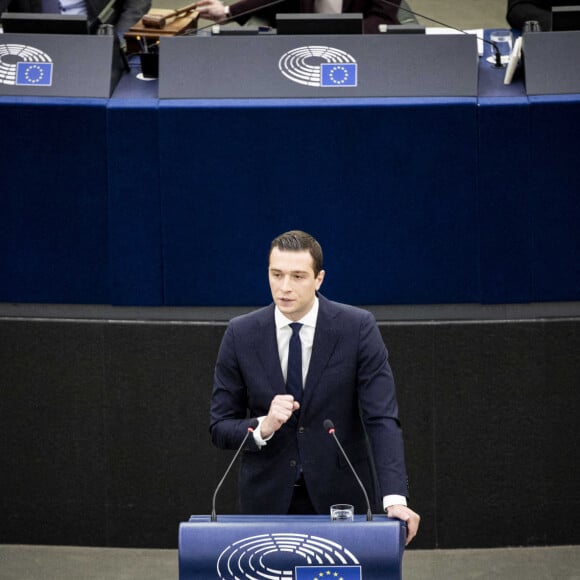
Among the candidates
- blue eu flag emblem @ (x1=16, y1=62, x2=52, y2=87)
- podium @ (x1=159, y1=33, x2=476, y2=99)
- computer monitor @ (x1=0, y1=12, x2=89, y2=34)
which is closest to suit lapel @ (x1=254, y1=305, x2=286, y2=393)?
podium @ (x1=159, y1=33, x2=476, y2=99)

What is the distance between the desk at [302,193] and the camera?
4.46 m

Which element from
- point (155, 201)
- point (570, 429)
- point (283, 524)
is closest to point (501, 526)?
point (570, 429)

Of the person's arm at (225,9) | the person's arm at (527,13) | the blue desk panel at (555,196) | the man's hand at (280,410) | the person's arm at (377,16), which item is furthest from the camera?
the person's arm at (527,13)

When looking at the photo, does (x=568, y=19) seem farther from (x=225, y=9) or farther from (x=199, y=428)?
(x=199, y=428)

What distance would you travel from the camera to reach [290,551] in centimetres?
287

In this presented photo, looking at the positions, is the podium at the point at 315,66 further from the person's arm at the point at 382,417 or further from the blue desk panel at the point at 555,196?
the person's arm at the point at 382,417

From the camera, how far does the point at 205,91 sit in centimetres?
450

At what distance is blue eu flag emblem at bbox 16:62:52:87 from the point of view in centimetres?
455

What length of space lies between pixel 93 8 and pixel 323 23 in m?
1.42

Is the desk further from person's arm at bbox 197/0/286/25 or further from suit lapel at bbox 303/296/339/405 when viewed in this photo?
suit lapel at bbox 303/296/339/405

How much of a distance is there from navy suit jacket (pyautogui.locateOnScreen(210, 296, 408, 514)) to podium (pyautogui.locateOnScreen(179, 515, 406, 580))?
0.43 meters

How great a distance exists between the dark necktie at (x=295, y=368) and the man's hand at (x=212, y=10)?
2119 mm

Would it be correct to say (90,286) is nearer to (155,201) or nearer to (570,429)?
(155,201)

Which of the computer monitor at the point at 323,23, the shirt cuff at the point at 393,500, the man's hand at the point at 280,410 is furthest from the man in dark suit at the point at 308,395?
the computer monitor at the point at 323,23
